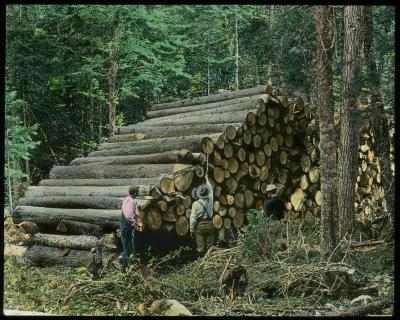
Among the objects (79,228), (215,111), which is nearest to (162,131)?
(215,111)

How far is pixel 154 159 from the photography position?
893cm

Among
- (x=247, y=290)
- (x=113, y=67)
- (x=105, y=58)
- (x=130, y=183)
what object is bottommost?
(x=247, y=290)

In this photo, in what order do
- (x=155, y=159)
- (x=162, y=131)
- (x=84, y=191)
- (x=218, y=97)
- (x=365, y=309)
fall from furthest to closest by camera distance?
(x=218, y=97) < (x=162, y=131) < (x=155, y=159) < (x=84, y=191) < (x=365, y=309)

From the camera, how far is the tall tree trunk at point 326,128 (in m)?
6.77

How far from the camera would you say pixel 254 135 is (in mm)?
9578

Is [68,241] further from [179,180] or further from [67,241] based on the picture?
[179,180]

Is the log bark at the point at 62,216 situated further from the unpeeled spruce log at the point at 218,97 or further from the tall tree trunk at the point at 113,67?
the unpeeled spruce log at the point at 218,97

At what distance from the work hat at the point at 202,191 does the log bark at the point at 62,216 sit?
4.32 ft

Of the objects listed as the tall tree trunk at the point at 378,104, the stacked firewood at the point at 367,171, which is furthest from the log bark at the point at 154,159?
the stacked firewood at the point at 367,171

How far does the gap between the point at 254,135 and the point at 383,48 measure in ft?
11.9

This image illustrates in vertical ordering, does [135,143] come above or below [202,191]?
above

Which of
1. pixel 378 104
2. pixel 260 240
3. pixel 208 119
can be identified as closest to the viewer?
pixel 378 104

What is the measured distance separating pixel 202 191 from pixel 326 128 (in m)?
2.34

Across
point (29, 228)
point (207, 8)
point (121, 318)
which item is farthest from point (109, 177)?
point (207, 8)
